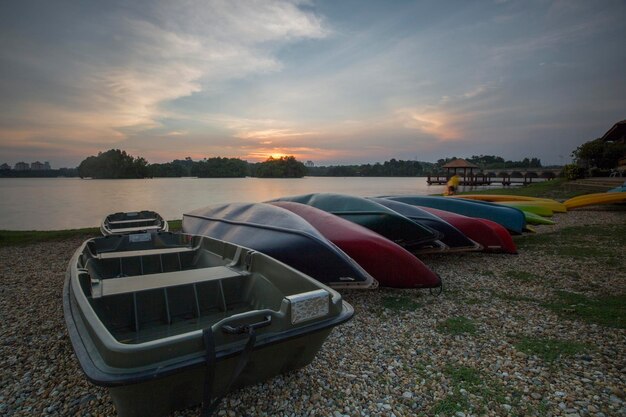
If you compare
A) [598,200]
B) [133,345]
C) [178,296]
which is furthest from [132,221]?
[598,200]

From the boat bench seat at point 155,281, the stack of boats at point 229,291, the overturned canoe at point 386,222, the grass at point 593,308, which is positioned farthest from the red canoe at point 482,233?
the boat bench seat at point 155,281

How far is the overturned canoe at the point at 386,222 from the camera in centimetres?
574

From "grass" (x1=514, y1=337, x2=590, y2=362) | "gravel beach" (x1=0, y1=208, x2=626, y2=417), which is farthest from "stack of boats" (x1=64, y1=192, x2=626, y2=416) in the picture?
"grass" (x1=514, y1=337, x2=590, y2=362)

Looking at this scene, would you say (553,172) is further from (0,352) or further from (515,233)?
(0,352)

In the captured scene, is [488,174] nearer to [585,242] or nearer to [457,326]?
[585,242]

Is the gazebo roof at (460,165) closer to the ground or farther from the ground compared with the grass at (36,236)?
farther from the ground

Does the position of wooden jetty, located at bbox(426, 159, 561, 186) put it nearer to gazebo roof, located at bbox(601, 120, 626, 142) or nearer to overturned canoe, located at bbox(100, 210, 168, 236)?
gazebo roof, located at bbox(601, 120, 626, 142)

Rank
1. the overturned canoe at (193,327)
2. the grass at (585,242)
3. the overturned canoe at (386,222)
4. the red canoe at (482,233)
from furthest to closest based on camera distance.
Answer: the grass at (585,242), the red canoe at (482,233), the overturned canoe at (386,222), the overturned canoe at (193,327)

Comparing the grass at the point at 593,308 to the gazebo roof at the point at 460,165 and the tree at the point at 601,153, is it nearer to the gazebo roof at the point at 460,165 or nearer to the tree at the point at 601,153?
the tree at the point at 601,153

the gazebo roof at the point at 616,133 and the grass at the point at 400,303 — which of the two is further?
the gazebo roof at the point at 616,133

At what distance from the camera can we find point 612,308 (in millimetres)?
4031

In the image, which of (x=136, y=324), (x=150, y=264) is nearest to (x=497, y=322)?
(x=136, y=324)

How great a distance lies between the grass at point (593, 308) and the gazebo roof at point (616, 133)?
1394 inches

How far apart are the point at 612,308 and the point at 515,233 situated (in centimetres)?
455
